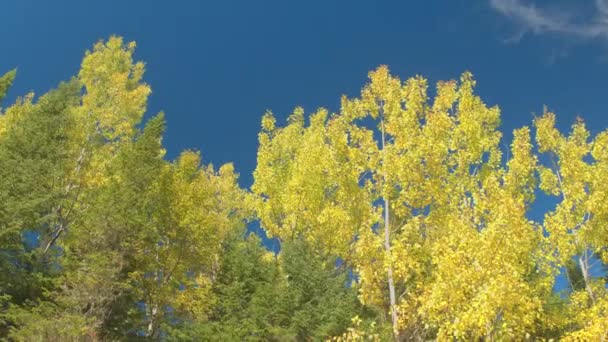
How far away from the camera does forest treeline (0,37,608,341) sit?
8.86 m

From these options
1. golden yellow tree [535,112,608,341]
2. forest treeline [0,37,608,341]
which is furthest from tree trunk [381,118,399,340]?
golden yellow tree [535,112,608,341]

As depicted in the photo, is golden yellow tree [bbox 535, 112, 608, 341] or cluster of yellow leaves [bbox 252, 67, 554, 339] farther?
golden yellow tree [bbox 535, 112, 608, 341]

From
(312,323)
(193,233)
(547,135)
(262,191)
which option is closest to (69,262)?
(193,233)

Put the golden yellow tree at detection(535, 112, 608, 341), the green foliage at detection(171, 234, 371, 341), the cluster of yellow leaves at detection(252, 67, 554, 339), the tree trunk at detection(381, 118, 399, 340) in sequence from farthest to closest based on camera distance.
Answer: the green foliage at detection(171, 234, 371, 341) → the golden yellow tree at detection(535, 112, 608, 341) → the tree trunk at detection(381, 118, 399, 340) → the cluster of yellow leaves at detection(252, 67, 554, 339)

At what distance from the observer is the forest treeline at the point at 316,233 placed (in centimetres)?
886

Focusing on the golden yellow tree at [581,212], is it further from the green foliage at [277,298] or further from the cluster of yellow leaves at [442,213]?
the green foliage at [277,298]

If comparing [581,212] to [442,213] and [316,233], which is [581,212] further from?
[316,233]

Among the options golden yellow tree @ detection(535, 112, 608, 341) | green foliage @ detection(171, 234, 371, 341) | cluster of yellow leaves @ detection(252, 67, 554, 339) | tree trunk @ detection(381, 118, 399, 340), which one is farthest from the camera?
green foliage @ detection(171, 234, 371, 341)

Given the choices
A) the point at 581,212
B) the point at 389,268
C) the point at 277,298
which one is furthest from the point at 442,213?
the point at 277,298

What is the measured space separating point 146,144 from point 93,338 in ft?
22.6

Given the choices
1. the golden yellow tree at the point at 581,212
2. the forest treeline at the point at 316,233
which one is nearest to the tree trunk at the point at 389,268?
the forest treeline at the point at 316,233

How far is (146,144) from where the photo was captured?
54.4 feet

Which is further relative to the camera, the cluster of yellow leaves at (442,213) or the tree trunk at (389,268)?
the tree trunk at (389,268)

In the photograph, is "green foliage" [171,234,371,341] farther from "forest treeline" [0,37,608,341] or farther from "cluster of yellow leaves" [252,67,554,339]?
"cluster of yellow leaves" [252,67,554,339]
